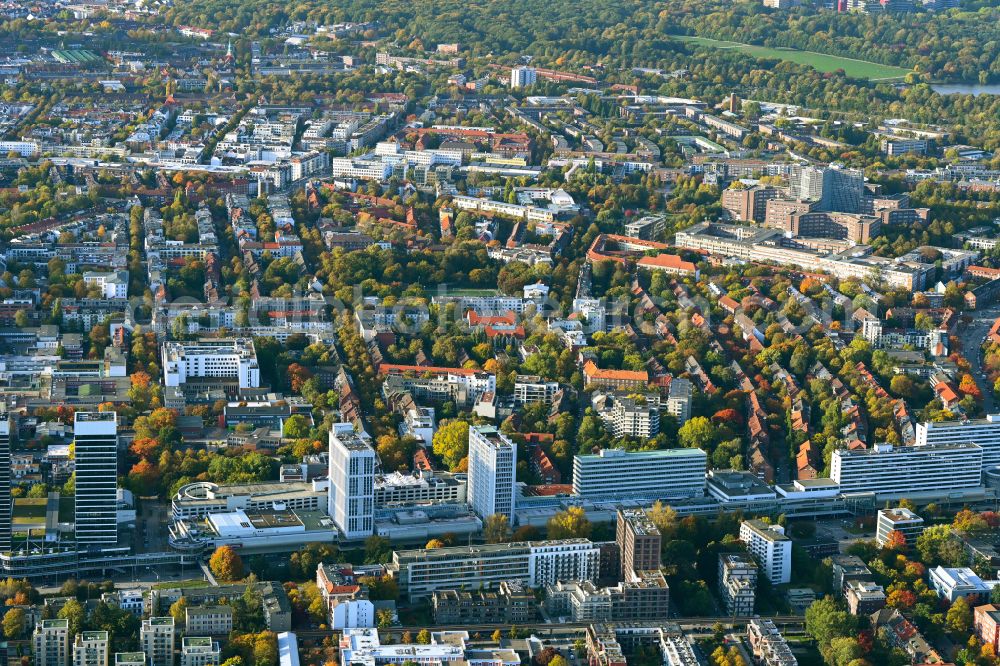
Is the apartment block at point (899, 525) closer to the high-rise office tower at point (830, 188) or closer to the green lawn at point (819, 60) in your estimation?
the high-rise office tower at point (830, 188)

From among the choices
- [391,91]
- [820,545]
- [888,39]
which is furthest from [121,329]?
[888,39]

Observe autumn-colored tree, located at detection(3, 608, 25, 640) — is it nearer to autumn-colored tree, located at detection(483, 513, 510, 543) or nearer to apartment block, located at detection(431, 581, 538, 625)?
apartment block, located at detection(431, 581, 538, 625)

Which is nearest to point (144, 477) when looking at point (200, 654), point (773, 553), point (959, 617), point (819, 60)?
point (200, 654)

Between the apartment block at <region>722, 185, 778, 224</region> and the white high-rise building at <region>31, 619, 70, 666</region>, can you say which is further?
the apartment block at <region>722, 185, 778, 224</region>

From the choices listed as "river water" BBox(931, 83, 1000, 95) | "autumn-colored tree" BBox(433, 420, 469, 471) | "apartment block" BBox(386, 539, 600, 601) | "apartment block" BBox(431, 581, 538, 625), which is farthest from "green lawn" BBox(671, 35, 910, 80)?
"apartment block" BBox(431, 581, 538, 625)

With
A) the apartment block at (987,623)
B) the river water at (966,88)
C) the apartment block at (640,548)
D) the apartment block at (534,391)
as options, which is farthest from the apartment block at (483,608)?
the river water at (966,88)

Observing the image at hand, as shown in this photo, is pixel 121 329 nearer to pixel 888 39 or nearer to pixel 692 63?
pixel 692 63
